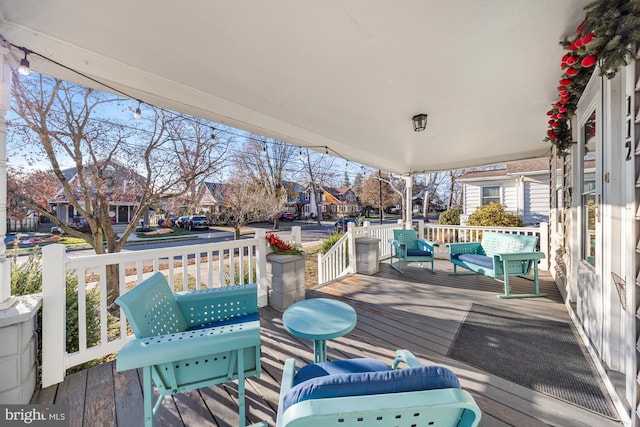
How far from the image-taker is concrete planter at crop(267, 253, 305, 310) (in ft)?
10.0

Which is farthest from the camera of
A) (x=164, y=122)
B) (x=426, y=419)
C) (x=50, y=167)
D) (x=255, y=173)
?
(x=255, y=173)

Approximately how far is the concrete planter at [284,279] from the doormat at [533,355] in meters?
1.78

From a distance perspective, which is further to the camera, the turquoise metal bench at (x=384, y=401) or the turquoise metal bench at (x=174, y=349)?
the turquoise metal bench at (x=174, y=349)

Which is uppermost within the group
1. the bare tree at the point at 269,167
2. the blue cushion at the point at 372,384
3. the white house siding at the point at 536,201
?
the bare tree at the point at 269,167

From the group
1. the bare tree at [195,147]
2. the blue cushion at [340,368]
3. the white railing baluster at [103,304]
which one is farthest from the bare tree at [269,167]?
the blue cushion at [340,368]

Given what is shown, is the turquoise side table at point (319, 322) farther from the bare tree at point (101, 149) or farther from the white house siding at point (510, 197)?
the white house siding at point (510, 197)

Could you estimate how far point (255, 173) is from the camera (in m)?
11.8

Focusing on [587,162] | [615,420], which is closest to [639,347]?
[615,420]

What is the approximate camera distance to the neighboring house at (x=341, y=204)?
32781 mm

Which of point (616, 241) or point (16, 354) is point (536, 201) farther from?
point (16, 354)

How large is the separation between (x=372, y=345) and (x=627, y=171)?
2140 mm

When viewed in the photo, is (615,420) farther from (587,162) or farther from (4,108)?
(4,108)

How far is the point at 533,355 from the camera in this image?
6.97 ft

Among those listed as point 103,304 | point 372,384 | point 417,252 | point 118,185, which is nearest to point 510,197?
point 417,252
